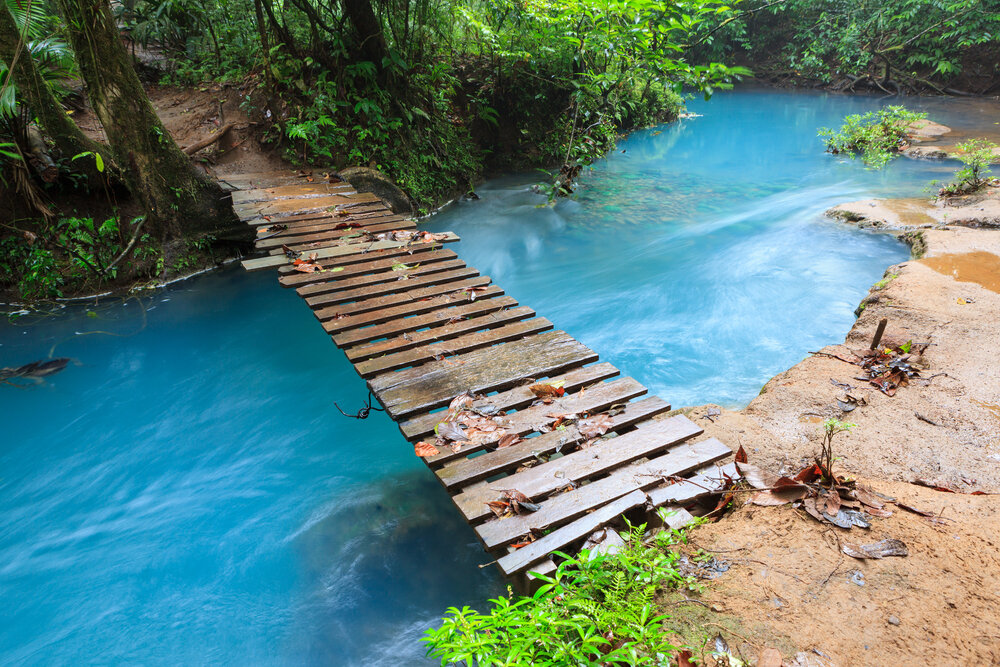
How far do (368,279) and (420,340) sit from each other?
1.13 meters

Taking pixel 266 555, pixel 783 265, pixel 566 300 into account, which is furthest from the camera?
pixel 783 265

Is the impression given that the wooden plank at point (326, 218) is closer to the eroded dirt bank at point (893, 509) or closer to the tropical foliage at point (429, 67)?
the tropical foliage at point (429, 67)

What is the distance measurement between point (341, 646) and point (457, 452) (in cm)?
116

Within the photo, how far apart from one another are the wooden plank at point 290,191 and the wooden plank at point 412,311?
290 centimetres

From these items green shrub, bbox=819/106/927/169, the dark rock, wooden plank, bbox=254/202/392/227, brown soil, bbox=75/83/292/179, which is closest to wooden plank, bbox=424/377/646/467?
wooden plank, bbox=254/202/392/227

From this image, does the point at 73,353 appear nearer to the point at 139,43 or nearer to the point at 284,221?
the point at 284,221

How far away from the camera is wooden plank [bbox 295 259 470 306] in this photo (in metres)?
4.41

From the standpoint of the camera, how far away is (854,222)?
757cm

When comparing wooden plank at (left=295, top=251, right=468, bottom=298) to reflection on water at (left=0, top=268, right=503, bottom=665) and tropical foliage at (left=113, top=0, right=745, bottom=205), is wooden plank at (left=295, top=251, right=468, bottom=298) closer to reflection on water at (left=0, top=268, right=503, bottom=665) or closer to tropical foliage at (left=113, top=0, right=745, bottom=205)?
reflection on water at (left=0, top=268, right=503, bottom=665)

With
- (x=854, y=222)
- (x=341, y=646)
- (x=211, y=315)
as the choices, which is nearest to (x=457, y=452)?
(x=341, y=646)

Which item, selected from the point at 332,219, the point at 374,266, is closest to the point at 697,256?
the point at 374,266

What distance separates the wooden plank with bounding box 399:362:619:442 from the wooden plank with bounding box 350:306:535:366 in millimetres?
586

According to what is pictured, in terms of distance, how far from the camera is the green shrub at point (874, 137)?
433 inches

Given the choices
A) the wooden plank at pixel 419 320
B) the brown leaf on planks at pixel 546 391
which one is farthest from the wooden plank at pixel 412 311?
the brown leaf on planks at pixel 546 391
